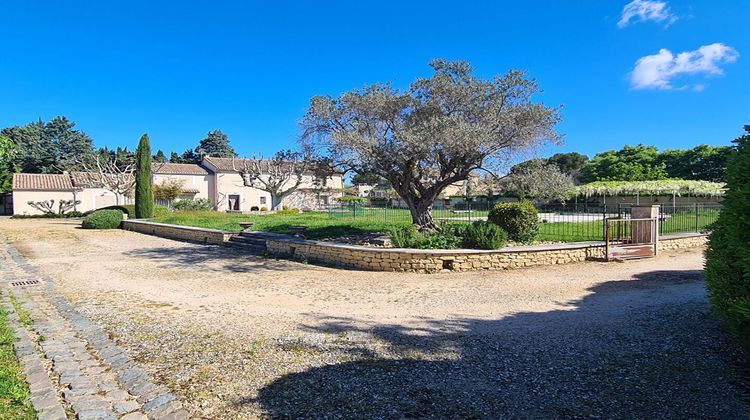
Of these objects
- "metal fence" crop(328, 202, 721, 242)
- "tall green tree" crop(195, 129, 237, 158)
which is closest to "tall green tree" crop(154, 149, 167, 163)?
"tall green tree" crop(195, 129, 237, 158)

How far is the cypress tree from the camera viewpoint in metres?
25.9

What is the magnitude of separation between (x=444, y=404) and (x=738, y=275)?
117 inches

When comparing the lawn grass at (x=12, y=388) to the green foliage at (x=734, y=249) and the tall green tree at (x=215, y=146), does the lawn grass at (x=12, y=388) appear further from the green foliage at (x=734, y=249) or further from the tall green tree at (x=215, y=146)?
the tall green tree at (x=215, y=146)

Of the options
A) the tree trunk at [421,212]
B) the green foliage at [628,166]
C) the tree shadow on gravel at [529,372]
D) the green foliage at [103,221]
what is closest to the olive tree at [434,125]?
the tree trunk at [421,212]

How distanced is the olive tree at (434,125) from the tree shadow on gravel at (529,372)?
18.0ft

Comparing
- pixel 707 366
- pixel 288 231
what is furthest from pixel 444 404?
pixel 288 231

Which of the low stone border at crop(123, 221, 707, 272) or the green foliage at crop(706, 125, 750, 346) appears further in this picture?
the low stone border at crop(123, 221, 707, 272)

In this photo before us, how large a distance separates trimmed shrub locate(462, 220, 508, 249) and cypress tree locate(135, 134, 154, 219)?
904 inches

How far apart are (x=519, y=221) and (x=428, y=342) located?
25.3 ft

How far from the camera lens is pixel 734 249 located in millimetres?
3609

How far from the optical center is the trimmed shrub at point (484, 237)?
1010cm

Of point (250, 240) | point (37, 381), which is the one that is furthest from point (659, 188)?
point (37, 381)

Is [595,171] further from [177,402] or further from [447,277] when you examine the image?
[177,402]

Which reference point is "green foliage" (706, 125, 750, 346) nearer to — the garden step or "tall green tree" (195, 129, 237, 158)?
the garden step
